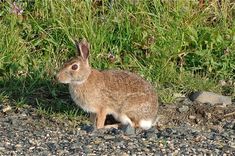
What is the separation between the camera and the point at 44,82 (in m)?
8.35

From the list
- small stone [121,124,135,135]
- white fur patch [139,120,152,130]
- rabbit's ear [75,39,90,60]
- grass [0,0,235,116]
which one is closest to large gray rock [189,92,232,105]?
grass [0,0,235,116]

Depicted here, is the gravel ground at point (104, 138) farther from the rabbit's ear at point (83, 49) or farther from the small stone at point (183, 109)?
the rabbit's ear at point (83, 49)

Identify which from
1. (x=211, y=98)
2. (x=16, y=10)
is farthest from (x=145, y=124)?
(x=16, y=10)

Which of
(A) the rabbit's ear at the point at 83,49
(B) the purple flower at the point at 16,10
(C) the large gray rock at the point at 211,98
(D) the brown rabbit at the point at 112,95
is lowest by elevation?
(C) the large gray rock at the point at 211,98

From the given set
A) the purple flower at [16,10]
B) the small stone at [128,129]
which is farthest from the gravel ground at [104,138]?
the purple flower at [16,10]

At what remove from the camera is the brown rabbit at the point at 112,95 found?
750 cm

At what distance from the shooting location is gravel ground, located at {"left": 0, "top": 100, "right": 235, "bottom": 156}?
6715 millimetres

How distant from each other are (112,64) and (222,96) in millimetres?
1225

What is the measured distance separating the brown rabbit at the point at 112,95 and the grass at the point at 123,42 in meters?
0.64

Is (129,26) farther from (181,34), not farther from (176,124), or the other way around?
(176,124)

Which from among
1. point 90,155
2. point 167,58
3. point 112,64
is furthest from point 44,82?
point 90,155

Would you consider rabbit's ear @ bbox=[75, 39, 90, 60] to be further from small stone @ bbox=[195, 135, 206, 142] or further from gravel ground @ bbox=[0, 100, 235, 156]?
small stone @ bbox=[195, 135, 206, 142]

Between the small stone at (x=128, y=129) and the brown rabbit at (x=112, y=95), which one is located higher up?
the brown rabbit at (x=112, y=95)

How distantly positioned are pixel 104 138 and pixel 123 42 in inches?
→ 83.0
